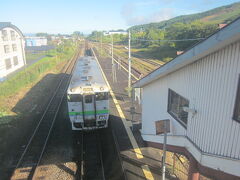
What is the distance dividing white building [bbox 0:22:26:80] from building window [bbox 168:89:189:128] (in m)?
27.8

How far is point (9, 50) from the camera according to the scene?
113 ft

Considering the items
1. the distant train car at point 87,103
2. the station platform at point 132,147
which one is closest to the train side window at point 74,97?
the distant train car at point 87,103

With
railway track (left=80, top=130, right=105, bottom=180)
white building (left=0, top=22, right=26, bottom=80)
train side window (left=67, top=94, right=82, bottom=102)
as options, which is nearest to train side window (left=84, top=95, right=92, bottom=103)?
train side window (left=67, top=94, right=82, bottom=102)

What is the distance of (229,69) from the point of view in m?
4.52

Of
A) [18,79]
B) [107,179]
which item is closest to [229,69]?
[107,179]

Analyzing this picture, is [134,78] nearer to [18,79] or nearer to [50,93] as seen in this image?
[50,93]

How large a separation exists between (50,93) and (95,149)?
506 inches

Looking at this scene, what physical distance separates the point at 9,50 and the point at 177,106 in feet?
117

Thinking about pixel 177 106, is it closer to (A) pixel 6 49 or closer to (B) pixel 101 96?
(B) pixel 101 96

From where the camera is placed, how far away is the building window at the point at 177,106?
7.05m

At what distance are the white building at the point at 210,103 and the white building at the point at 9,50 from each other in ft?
94.4

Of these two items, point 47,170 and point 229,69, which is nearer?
point 229,69

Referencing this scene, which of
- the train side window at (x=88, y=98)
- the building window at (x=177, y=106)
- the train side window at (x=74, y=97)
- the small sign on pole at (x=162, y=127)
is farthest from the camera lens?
the train side window at (x=88, y=98)

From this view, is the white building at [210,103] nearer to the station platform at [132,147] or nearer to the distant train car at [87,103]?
the station platform at [132,147]
